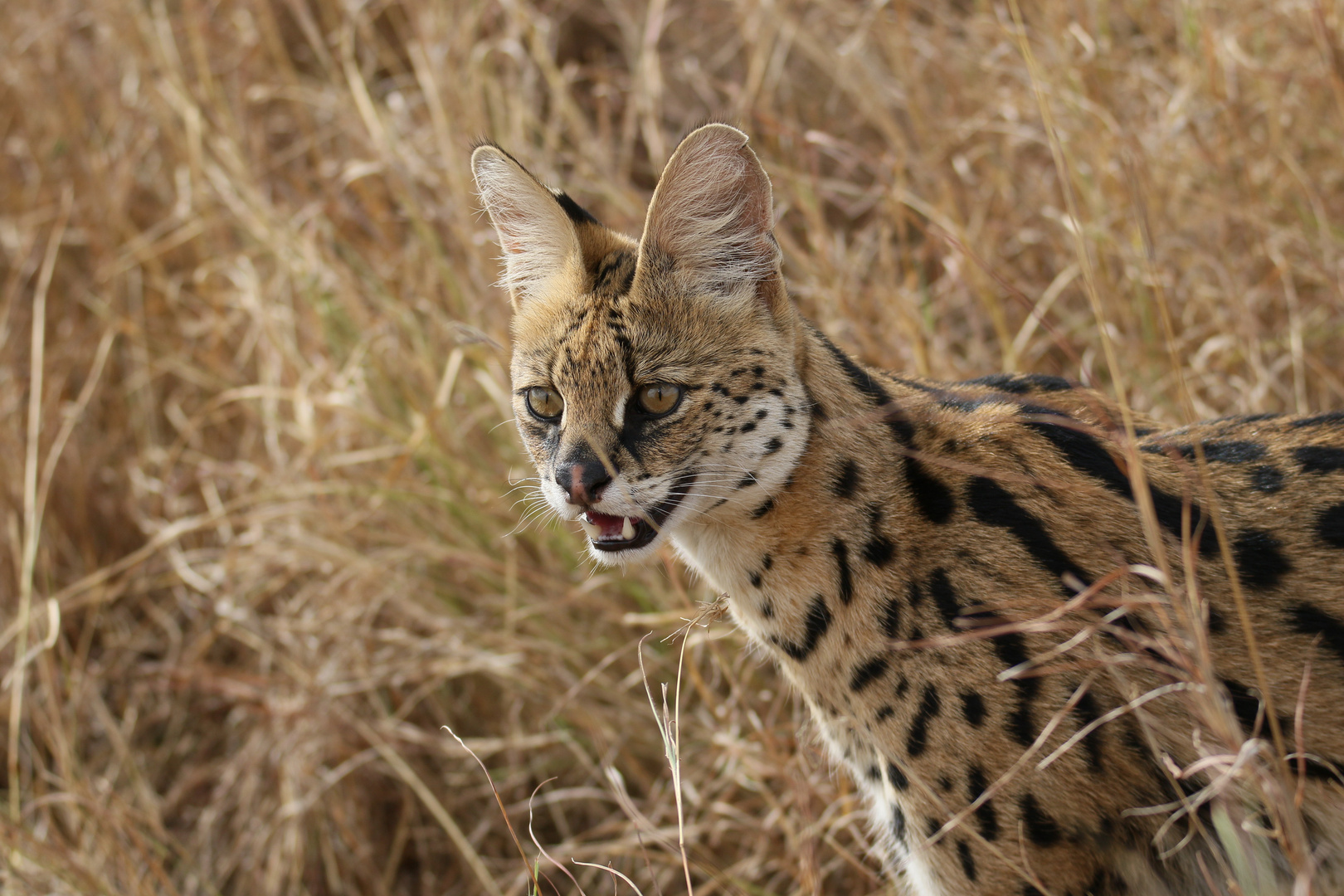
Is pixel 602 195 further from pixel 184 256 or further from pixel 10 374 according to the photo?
pixel 10 374

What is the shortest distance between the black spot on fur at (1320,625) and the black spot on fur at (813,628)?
84cm

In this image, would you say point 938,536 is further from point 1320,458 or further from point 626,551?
point 1320,458

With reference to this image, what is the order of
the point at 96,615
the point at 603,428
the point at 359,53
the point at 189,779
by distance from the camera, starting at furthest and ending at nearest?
1. the point at 359,53
2. the point at 96,615
3. the point at 189,779
4. the point at 603,428

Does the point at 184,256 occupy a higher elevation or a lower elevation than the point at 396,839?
higher

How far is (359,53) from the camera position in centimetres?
589

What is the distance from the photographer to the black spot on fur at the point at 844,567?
2273mm

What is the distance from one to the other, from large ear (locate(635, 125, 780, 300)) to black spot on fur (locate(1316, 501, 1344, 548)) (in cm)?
113

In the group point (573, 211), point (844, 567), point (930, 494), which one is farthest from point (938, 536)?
point (573, 211)

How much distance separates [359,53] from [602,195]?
2312 mm

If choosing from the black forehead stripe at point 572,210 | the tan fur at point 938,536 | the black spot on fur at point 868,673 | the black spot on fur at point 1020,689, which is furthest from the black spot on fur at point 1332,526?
the black forehead stripe at point 572,210

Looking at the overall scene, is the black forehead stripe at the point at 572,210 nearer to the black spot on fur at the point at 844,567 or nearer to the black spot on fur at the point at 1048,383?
the black spot on fur at the point at 844,567

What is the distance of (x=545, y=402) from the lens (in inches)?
97.8

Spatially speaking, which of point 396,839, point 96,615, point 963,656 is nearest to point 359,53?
point 96,615

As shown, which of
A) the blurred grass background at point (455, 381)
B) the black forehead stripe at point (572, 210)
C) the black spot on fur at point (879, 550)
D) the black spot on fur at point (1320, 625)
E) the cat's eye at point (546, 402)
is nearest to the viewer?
the black spot on fur at point (1320, 625)
